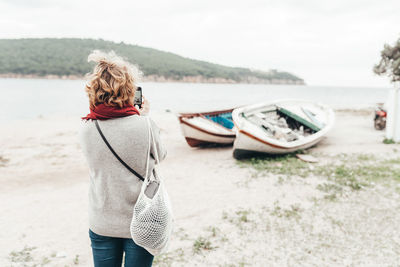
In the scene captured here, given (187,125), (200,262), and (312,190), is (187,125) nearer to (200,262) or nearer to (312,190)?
(312,190)

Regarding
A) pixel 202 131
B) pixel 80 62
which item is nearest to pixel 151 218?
pixel 202 131

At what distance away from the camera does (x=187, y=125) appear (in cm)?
945

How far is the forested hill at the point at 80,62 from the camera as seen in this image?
252ft

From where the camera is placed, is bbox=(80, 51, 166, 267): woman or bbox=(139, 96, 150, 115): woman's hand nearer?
bbox=(80, 51, 166, 267): woman

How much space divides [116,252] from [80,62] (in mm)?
86319

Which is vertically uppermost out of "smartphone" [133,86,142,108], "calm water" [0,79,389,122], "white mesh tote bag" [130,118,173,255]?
"smartphone" [133,86,142,108]

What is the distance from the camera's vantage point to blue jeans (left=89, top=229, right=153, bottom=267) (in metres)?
1.75

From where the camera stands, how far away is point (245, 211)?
182 inches

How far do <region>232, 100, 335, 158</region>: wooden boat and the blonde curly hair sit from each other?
5.91 meters

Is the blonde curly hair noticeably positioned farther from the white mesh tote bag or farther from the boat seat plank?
the boat seat plank

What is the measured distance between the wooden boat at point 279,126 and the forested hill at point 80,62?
5597 centimetres

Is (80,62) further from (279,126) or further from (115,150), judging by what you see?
(115,150)

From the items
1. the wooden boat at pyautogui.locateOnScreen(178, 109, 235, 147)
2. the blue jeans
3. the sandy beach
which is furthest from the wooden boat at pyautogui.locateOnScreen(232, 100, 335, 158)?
the blue jeans

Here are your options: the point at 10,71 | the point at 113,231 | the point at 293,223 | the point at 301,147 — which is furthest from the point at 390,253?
the point at 10,71
